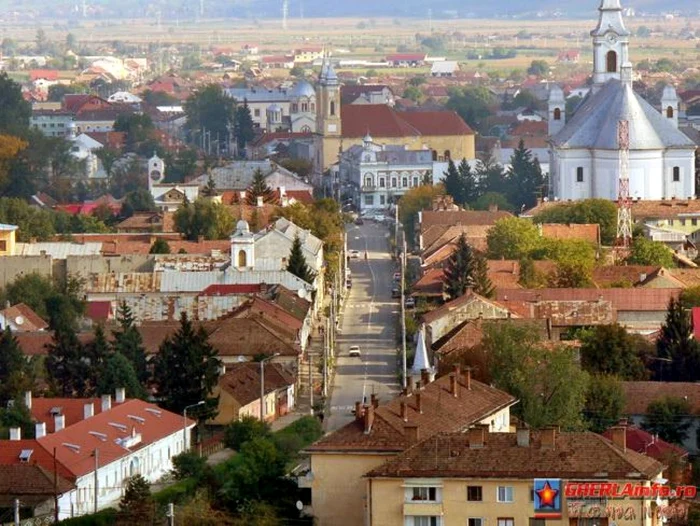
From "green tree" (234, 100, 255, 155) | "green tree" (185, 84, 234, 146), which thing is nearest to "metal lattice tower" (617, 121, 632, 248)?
"green tree" (234, 100, 255, 155)

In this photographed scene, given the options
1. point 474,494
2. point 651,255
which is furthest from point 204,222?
point 474,494

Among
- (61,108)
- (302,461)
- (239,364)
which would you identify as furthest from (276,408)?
(61,108)

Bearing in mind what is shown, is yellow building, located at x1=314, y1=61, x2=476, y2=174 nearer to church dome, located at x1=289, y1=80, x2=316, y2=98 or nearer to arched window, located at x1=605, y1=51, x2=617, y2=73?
church dome, located at x1=289, y1=80, x2=316, y2=98

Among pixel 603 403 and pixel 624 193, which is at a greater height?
pixel 603 403

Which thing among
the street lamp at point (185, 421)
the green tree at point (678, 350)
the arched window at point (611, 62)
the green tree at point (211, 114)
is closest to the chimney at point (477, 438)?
the street lamp at point (185, 421)

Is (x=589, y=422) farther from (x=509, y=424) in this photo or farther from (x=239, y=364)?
(x=239, y=364)

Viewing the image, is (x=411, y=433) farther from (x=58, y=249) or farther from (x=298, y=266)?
(x=58, y=249)
